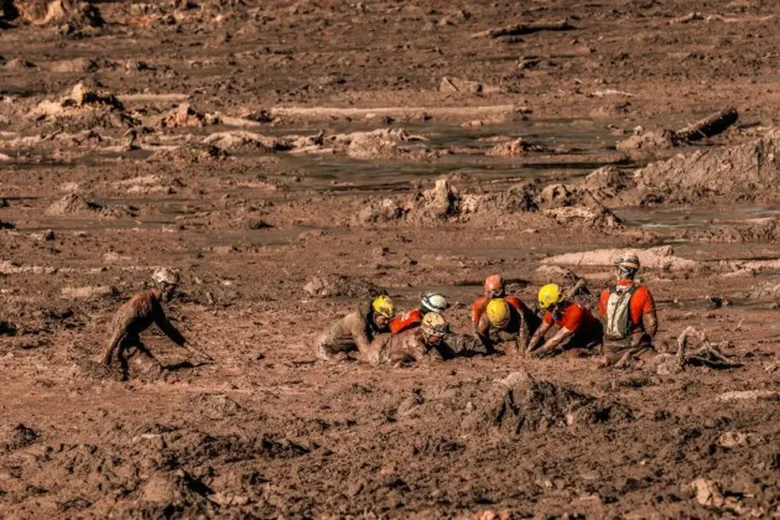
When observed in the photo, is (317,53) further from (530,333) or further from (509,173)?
(530,333)

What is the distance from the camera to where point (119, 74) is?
39469 millimetres

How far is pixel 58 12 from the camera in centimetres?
4634

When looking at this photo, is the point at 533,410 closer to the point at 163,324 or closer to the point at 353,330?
the point at 353,330

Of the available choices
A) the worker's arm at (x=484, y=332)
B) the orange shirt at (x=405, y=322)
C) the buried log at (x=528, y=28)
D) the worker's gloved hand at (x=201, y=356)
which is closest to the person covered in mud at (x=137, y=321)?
the worker's gloved hand at (x=201, y=356)

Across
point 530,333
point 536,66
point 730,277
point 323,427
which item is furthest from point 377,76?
point 323,427

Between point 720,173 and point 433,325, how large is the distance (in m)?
9.55

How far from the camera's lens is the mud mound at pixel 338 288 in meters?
19.9

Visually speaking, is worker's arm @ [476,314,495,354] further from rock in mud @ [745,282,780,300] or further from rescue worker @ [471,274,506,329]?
rock in mud @ [745,282,780,300]

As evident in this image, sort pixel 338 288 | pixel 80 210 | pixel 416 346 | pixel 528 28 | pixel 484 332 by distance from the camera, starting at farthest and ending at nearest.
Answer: pixel 528 28
pixel 80 210
pixel 338 288
pixel 484 332
pixel 416 346

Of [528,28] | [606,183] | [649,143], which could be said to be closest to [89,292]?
[606,183]

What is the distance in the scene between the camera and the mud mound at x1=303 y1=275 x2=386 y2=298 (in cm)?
1986

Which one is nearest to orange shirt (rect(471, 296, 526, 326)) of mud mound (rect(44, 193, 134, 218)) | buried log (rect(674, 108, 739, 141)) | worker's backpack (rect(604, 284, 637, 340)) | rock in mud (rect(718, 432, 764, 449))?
worker's backpack (rect(604, 284, 637, 340))

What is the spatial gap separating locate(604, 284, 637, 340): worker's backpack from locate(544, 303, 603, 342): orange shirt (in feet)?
2.09

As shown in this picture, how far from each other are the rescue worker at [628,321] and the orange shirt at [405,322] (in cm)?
186
